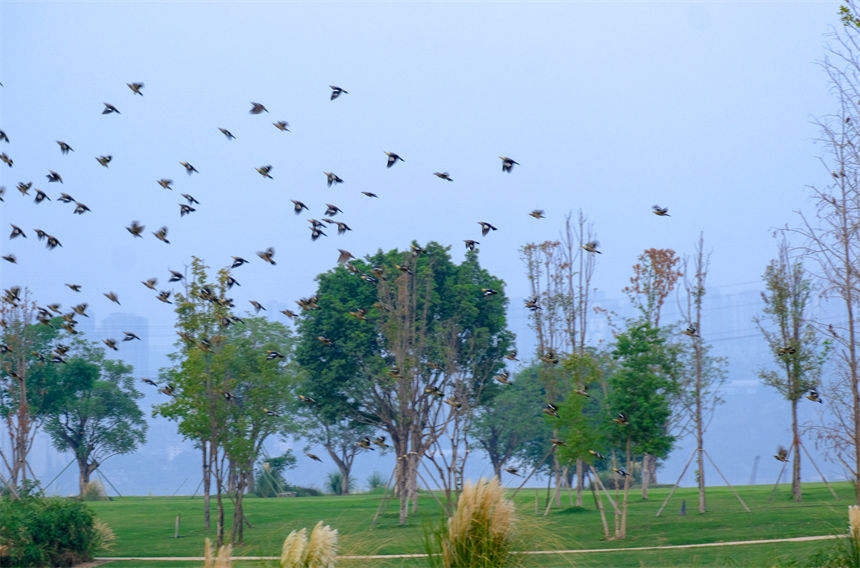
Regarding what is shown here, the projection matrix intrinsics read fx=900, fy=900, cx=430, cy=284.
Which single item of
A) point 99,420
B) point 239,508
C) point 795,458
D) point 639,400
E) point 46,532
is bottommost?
point 46,532

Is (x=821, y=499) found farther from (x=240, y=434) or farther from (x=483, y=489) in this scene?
(x=483, y=489)

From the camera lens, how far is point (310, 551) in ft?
23.8

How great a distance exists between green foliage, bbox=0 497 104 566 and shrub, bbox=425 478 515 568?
18.2 m

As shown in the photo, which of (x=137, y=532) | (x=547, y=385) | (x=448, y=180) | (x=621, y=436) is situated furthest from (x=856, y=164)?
(x=137, y=532)

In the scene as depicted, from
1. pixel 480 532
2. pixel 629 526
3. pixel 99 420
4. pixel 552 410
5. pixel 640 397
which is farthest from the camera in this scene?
pixel 99 420

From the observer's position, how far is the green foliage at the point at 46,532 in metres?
22.7

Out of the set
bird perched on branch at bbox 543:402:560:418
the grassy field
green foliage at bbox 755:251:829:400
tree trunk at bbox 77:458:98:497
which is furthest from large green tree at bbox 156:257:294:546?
tree trunk at bbox 77:458:98:497

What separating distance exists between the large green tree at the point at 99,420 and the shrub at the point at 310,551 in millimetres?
46549

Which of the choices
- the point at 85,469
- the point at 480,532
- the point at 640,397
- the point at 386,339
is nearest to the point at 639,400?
the point at 640,397

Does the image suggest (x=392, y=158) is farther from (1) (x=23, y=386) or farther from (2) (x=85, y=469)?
(2) (x=85, y=469)

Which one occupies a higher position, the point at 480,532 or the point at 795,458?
the point at 480,532

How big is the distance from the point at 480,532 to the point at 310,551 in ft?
5.01

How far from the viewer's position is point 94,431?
53.4m

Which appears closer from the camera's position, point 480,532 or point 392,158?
point 480,532
